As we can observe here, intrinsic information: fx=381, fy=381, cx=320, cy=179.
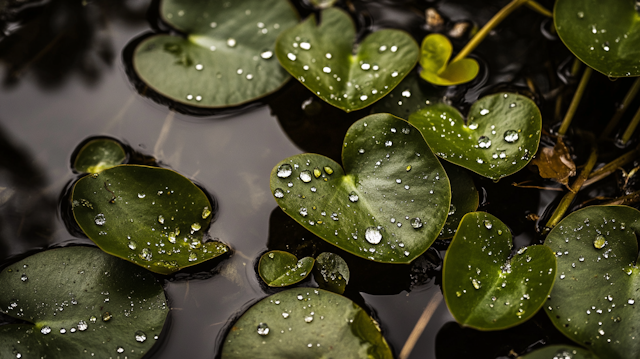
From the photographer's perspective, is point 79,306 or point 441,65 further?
point 441,65

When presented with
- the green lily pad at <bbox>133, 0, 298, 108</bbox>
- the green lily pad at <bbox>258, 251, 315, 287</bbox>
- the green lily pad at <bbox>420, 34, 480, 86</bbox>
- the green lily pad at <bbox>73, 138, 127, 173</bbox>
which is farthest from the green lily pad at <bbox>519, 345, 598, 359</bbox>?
the green lily pad at <bbox>73, 138, 127, 173</bbox>

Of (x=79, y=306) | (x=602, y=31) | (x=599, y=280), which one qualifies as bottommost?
(x=79, y=306)

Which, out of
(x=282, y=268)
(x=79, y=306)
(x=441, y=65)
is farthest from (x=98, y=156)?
(x=441, y=65)

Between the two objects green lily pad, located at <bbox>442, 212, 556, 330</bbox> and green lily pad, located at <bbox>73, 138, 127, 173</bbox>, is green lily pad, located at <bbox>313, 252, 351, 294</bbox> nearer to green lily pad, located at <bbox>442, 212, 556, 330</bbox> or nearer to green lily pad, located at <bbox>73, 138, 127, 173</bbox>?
green lily pad, located at <bbox>442, 212, 556, 330</bbox>

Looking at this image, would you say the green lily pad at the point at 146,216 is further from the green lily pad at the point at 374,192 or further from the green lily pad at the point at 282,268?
the green lily pad at the point at 374,192

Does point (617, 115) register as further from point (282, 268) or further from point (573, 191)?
point (282, 268)

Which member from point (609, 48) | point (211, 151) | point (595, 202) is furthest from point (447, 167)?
point (211, 151)

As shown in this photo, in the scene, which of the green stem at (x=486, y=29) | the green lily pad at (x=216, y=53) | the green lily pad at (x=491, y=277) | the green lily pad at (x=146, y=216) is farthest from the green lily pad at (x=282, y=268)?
the green stem at (x=486, y=29)

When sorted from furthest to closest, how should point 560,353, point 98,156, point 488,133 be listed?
1. point 98,156
2. point 488,133
3. point 560,353
